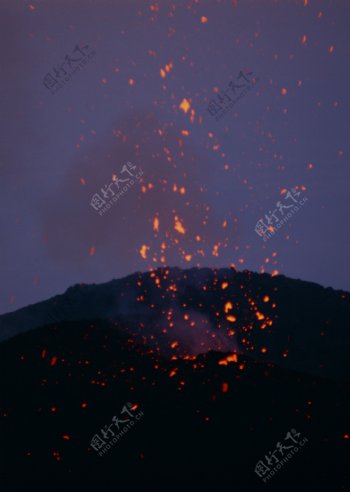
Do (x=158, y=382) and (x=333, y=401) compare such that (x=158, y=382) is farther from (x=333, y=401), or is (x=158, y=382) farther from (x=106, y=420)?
(x=333, y=401)

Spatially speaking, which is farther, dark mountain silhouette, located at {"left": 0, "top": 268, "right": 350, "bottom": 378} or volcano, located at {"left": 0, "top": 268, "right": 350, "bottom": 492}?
dark mountain silhouette, located at {"left": 0, "top": 268, "right": 350, "bottom": 378}

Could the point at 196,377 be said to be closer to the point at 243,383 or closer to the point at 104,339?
the point at 243,383

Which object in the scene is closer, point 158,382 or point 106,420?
point 106,420

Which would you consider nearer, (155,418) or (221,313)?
(155,418)

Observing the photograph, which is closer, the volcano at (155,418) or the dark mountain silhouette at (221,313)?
the volcano at (155,418)

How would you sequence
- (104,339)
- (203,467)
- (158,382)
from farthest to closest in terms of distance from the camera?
1. (104,339)
2. (158,382)
3. (203,467)

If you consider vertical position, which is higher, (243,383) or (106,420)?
(106,420)

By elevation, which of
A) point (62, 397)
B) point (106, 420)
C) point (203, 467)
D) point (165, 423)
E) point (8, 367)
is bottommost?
point (203, 467)

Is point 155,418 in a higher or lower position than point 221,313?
lower

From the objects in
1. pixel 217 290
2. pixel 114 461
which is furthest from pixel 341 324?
pixel 114 461

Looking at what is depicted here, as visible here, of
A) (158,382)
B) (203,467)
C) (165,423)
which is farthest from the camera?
(158,382)
